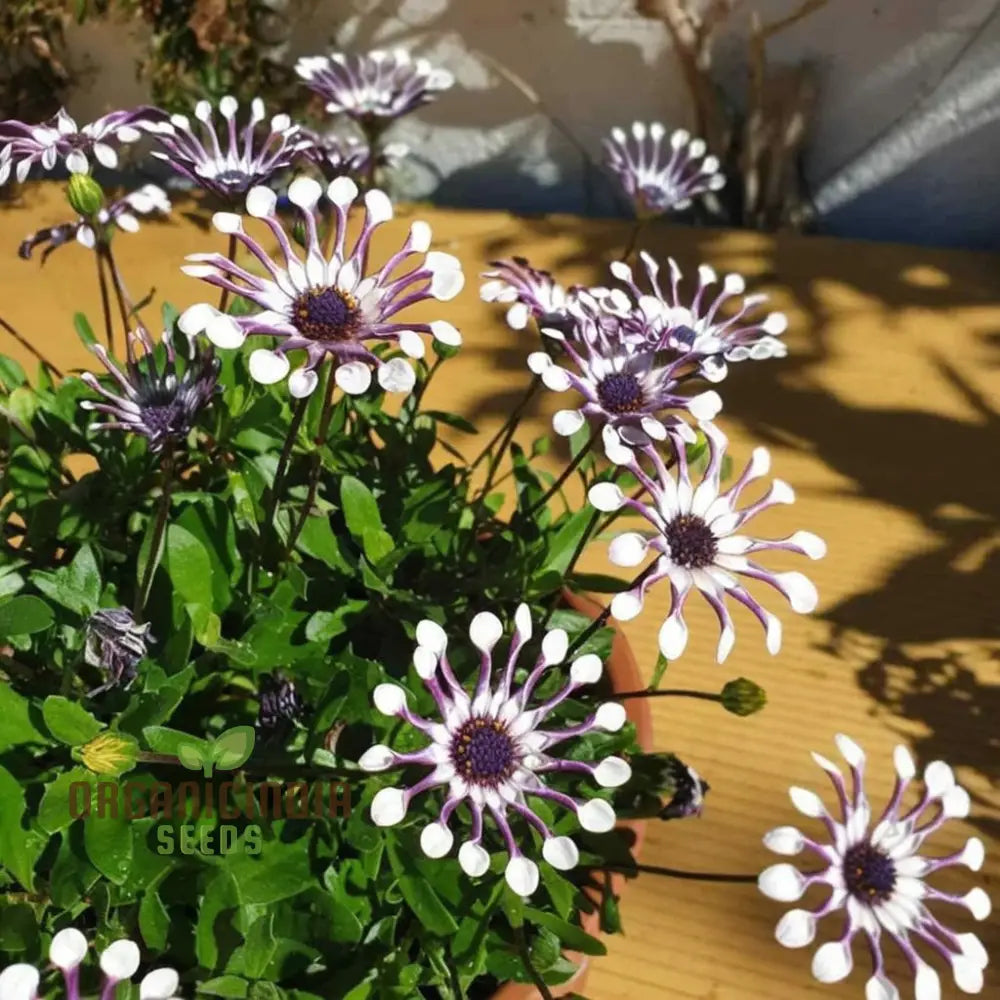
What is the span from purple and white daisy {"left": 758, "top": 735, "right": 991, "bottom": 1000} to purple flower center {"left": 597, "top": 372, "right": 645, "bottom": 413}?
15cm

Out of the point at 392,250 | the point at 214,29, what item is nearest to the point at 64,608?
the point at 392,250

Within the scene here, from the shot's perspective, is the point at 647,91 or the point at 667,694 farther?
the point at 647,91

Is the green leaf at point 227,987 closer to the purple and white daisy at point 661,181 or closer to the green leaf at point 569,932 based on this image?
the green leaf at point 569,932

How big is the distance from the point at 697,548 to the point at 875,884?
123 mm

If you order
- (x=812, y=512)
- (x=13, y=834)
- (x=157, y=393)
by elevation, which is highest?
(x=157, y=393)

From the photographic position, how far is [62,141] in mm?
453

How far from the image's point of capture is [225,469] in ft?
1.66

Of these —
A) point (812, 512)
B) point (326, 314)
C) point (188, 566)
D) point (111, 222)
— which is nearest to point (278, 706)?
point (188, 566)

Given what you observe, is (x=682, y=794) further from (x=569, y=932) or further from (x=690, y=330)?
(x=690, y=330)

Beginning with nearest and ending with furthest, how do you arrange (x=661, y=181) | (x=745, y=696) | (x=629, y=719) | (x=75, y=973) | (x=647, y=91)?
(x=75, y=973) < (x=745, y=696) < (x=629, y=719) < (x=661, y=181) < (x=647, y=91)

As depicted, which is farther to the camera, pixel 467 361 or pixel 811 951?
pixel 467 361

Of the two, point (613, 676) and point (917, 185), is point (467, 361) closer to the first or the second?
point (613, 676)

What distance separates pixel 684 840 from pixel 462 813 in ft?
0.69

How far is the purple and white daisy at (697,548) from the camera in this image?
1.09ft
